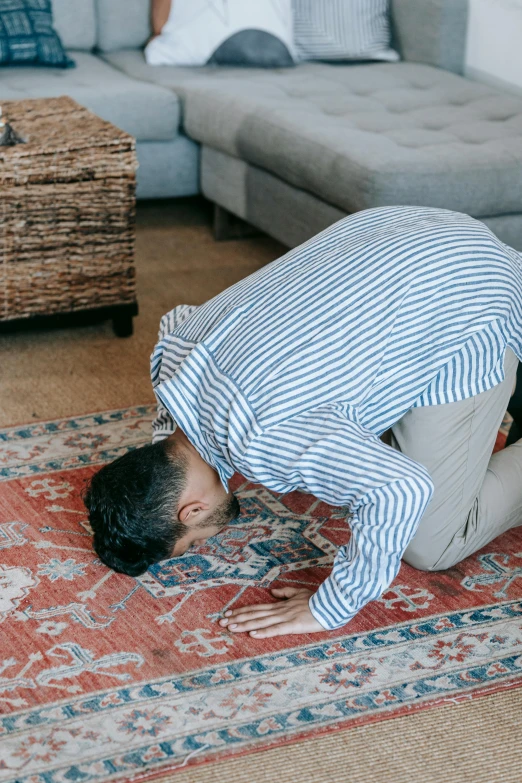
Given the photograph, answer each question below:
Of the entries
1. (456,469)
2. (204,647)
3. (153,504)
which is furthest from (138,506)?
(456,469)

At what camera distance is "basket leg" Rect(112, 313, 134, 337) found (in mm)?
2477

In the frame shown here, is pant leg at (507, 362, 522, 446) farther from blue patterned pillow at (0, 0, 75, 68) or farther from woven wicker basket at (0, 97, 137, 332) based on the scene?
blue patterned pillow at (0, 0, 75, 68)

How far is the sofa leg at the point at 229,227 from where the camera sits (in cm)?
313

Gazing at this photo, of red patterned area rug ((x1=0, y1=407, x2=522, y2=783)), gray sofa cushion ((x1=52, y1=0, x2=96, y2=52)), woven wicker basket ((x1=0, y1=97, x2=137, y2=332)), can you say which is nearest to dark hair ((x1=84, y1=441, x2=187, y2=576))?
red patterned area rug ((x1=0, y1=407, x2=522, y2=783))

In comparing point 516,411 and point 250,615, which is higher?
point 516,411

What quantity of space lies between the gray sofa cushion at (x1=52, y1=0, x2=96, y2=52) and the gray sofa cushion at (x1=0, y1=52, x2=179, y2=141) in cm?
35

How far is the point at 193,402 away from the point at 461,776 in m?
0.64

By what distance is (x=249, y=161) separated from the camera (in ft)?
9.29

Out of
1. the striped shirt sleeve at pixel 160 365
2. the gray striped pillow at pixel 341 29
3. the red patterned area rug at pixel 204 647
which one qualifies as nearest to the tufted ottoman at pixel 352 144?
the gray striped pillow at pixel 341 29

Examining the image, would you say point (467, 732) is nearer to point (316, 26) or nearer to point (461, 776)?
point (461, 776)

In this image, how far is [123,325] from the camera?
249 cm

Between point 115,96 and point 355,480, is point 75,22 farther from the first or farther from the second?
point 355,480

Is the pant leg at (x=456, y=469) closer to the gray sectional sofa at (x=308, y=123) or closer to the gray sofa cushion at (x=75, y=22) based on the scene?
the gray sectional sofa at (x=308, y=123)

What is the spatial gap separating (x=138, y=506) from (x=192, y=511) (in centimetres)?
9
